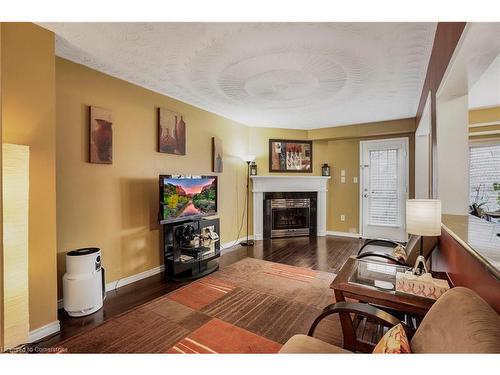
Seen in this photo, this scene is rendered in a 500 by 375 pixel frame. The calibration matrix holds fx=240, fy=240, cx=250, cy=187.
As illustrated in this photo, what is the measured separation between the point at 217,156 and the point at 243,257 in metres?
1.81

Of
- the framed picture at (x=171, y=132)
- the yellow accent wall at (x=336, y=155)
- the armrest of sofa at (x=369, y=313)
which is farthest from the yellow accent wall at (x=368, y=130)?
the armrest of sofa at (x=369, y=313)

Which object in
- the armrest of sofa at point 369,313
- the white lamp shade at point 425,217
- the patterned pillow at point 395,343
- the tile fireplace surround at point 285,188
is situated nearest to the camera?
the patterned pillow at point 395,343

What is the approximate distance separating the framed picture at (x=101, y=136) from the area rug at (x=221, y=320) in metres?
1.64

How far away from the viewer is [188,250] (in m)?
3.22

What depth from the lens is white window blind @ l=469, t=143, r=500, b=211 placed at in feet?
14.6

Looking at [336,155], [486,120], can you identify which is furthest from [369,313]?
[336,155]

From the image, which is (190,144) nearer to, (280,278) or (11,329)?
(280,278)

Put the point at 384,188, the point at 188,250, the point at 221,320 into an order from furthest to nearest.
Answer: the point at 384,188, the point at 188,250, the point at 221,320

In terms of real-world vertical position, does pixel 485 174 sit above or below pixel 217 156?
below

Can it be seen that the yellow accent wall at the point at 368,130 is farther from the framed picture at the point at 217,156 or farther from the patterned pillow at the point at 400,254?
the patterned pillow at the point at 400,254

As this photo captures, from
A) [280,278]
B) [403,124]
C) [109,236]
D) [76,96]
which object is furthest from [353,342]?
[403,124]

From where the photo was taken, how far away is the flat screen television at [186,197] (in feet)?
9.82

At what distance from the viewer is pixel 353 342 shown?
1543 millimetres

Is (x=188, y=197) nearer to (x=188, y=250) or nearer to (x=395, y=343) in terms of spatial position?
(x=188, y=250)
